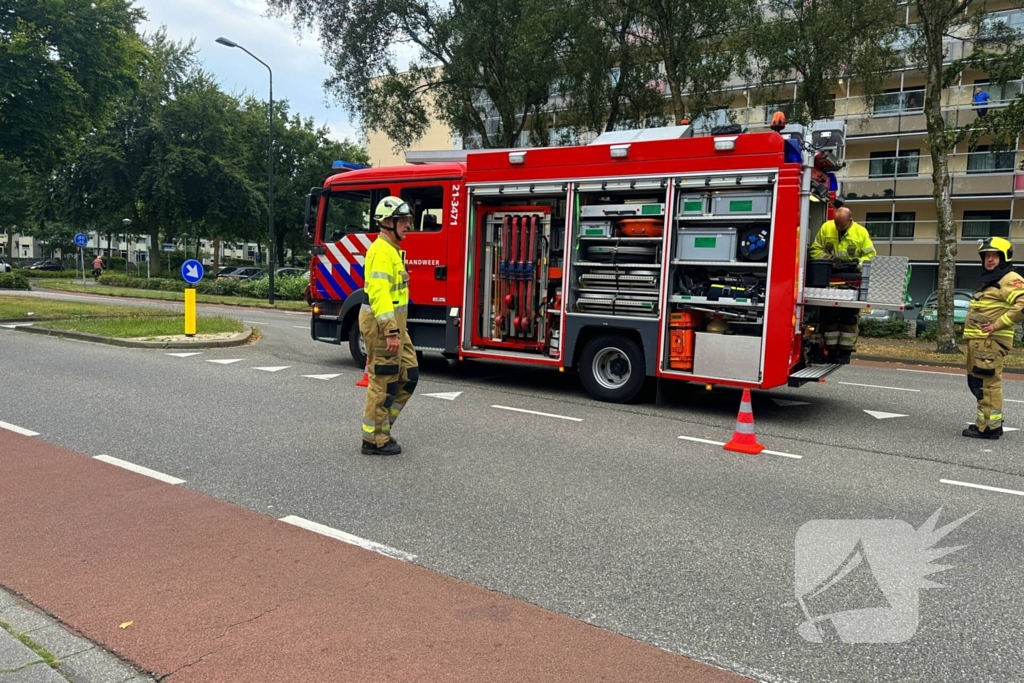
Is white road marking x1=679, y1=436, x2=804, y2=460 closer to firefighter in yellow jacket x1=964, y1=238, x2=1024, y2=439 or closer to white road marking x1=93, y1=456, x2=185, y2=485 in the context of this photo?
firefighter in yellow jacket x1=964, y1=238, x2=1024, y2=439

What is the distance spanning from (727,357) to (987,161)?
105 ft

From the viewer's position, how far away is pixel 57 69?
71.7ft

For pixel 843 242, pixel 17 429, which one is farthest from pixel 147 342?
pixel 843 242

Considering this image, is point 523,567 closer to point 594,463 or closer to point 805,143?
point 594,463

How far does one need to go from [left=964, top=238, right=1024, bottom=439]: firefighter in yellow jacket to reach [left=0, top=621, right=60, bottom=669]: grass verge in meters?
7.66

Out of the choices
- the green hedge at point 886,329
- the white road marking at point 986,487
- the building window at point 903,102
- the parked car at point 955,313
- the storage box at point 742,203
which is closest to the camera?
the white road marking at point 986,487

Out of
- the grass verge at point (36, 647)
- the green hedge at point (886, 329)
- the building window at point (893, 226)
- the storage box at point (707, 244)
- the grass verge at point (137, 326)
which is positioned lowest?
the grass verge at point (36, 647)

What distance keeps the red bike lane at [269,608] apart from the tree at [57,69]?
21.4m

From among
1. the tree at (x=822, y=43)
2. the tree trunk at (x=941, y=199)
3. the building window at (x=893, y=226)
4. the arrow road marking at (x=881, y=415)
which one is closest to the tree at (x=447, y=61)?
the tree at (x=822, y=43)

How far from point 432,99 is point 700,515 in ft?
72.9

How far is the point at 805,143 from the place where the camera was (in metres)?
7.61

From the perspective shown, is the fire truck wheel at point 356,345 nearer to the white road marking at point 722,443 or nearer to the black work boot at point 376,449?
the black work boot at point 376,449

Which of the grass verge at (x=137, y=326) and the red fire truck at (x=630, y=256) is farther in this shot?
the grass verge at (x=137, y=326)

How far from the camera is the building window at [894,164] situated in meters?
34.1
